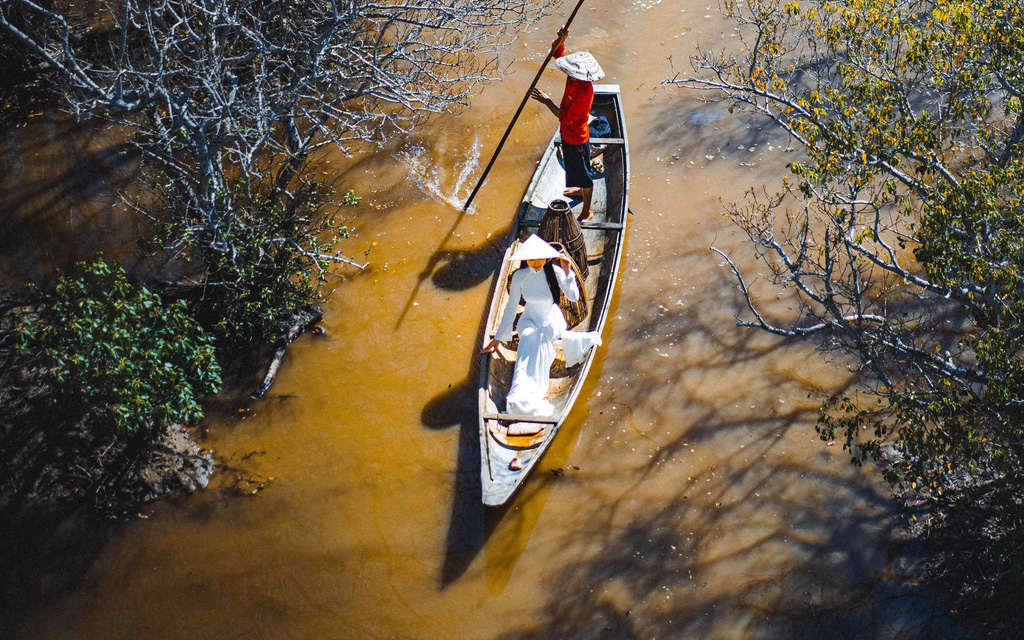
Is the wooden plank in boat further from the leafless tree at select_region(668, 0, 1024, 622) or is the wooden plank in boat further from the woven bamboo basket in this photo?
the leafless tree at select_region(668, 0, 1024, 622)

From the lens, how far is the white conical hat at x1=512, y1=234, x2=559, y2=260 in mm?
8156

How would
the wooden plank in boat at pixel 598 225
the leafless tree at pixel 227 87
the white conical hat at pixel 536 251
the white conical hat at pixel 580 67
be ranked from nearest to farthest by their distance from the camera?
the leafless tree at pixel 227 87, the white conical hat at pixel 536 251, the white conical hat at pixel 580 67, the wooden plank in boat at pixel 598 225

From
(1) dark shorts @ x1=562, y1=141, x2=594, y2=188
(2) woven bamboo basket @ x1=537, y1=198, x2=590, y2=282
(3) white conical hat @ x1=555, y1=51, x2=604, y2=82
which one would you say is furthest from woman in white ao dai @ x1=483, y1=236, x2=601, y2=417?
(3) white conical hat @ x1=555, y1=51, x2=604, y2=82

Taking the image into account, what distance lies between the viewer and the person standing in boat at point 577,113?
31.0ft

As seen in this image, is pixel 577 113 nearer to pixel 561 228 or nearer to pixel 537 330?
pixel 561 228

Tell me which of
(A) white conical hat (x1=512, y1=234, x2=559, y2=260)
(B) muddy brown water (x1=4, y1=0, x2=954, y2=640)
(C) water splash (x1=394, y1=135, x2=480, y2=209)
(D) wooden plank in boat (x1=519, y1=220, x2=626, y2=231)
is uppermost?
(A) white conical hat (x1=512, y1=234, x2=559, y2=260)

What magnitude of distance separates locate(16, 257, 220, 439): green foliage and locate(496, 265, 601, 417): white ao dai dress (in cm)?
311

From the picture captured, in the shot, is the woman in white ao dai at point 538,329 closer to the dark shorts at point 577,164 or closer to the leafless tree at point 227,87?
the dark shorts at point 577,164

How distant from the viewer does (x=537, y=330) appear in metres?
8.38

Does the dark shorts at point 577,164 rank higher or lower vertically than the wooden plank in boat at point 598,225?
higher

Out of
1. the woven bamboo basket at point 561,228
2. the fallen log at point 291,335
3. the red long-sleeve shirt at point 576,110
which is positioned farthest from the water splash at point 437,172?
the fallen log at point 291,335

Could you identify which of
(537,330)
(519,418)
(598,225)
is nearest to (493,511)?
(519,418)

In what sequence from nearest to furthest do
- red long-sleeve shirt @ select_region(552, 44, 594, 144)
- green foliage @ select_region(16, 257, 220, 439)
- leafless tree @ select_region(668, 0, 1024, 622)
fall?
leafless tree @ select_region(668, 0, 1024, 622)
green foliage @ select_region(16, 257, 220, 439)
red long-sleeve shirt @ select_region(552, 44, 594, 144)

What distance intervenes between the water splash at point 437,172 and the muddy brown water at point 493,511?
0.72m
